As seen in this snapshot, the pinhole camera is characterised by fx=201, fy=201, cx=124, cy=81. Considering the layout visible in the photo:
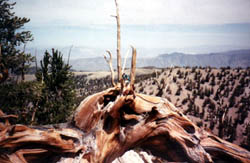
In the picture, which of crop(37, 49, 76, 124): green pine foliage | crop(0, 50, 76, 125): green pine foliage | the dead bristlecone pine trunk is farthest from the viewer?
crop(37, 49, 76, 124): green pine foliage

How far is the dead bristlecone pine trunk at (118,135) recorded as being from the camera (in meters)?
3.05

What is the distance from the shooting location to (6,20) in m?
12.0

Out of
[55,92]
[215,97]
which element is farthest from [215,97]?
[55,92]

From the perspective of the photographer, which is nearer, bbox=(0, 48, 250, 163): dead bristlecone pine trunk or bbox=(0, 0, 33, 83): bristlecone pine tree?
bbox=(0, 48, 250, 163): dead bristlecone pine trunk

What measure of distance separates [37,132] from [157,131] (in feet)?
6.49

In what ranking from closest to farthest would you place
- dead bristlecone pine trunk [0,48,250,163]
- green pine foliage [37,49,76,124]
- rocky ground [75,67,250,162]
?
1. dead bristlecone pine trunk [0,48,250,163]
2. rocky ground [75,67,250,162]
3. green pine foliage [37,49,76,124]

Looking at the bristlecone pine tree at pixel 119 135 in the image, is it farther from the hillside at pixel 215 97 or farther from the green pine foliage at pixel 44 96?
the green pine foliage at pixel 44 96

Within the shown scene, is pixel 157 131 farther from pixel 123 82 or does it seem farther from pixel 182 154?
pixel 123 82

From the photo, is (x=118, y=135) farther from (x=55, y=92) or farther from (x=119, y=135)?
(x=55, y=92)

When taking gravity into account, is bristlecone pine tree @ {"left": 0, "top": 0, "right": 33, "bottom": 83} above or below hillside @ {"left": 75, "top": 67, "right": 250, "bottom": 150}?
above

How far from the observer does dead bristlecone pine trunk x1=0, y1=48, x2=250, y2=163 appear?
305 cm

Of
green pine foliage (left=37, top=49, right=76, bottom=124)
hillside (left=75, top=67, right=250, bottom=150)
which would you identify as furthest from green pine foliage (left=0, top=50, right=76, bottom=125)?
hillside (left=75, top=67, right=250, bottom=150)

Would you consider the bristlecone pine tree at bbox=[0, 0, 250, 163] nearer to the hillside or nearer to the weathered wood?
the weathered wood

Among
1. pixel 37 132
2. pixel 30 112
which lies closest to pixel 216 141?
pixel 37 132
